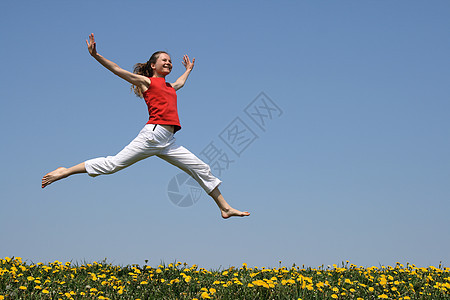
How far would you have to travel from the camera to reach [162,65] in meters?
6.94

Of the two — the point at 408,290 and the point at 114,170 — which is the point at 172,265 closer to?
the point at 114,170

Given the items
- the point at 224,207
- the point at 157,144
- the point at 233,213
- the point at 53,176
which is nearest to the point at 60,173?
the point at 53,176

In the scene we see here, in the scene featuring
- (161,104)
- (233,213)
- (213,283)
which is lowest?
(213,283)

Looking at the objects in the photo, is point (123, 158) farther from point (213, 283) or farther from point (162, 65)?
point (213, 283)

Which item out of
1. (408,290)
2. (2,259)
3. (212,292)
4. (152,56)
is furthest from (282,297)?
(2,259)

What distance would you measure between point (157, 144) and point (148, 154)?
0.20m

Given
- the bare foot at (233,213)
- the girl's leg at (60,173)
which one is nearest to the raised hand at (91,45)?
the girl's leg at (60,173)

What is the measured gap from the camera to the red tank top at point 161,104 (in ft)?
21.2

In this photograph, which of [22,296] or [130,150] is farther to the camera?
[130,150]

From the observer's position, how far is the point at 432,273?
722cm

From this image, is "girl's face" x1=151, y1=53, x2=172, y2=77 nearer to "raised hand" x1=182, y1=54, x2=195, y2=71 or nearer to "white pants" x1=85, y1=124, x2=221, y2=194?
"raised hand" x1=182, y1=54, x2=195, y2=71

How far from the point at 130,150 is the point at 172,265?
6.28 feet

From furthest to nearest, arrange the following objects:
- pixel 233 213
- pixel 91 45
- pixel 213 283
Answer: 1. pixel 233 213
2. pixel 91 45
3. pixel 213 283

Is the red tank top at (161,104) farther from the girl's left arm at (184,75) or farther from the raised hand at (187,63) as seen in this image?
the raised hand at (187,63)
